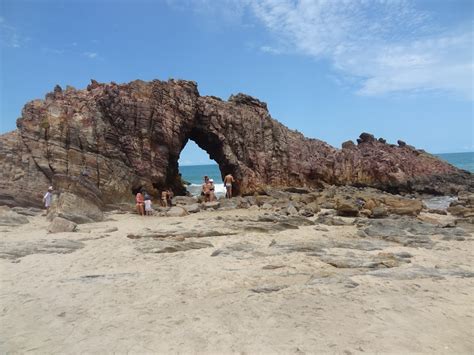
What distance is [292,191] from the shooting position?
3303cm

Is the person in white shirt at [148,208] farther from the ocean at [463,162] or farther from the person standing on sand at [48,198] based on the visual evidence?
the ocean at [463,162]

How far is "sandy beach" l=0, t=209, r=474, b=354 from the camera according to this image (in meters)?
6.71

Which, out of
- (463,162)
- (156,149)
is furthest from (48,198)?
(463,162)

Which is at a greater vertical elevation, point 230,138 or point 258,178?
point 230,138

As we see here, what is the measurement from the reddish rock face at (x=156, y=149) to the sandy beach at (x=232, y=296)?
11869mm

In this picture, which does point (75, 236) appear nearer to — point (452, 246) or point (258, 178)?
point (452, 246)

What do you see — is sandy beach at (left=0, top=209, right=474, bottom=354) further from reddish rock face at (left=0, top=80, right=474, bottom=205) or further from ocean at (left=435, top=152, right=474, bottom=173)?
ocean at (left=435, top=152, right=474, bottom=173)

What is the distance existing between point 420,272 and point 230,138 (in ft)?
83.4

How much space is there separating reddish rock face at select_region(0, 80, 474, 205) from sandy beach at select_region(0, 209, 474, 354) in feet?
38.9

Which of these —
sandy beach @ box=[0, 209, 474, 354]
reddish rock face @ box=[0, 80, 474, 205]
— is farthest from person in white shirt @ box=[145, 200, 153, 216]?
sandy beach @ box=[0, 209, 474, 354]

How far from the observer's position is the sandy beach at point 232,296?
6.71 metres

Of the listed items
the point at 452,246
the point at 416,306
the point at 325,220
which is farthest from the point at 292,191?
the point at 416,306

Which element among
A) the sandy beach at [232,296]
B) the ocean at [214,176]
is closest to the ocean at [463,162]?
the ocean at [214,176]

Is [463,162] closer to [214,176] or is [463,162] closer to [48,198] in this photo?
[214,176]
